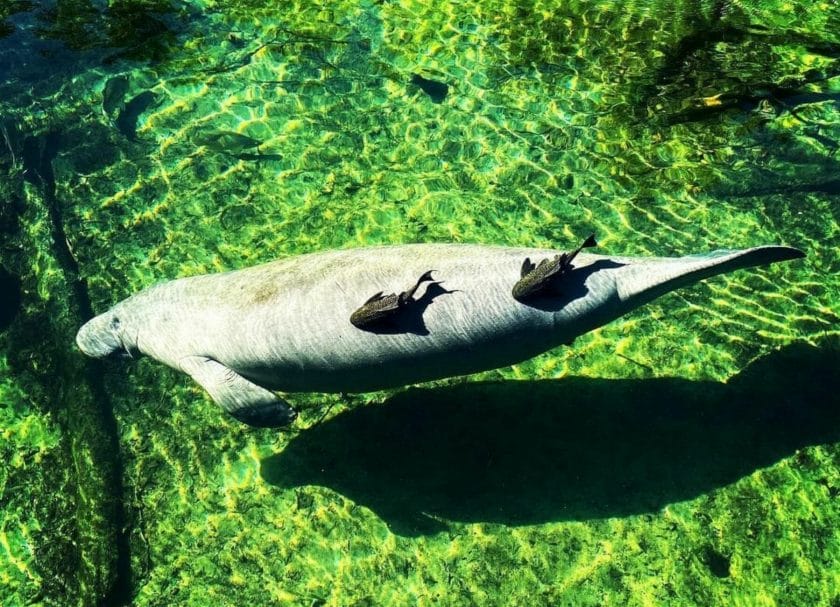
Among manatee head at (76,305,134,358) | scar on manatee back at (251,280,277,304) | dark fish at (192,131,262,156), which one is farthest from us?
dark fish at (192,131,262,156)

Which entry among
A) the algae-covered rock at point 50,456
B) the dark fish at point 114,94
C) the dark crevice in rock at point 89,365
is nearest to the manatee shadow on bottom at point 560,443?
the dark crevice in rock at point 89,365

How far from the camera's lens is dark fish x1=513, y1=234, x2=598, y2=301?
5012 millimetres

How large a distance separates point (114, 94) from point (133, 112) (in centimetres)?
52

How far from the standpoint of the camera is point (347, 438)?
6.65 m

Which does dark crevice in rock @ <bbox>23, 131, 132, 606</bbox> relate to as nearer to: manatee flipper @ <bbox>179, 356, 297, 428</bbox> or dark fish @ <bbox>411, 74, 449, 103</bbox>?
manatee flipper @ <bbox>179, 356, 297, 428</bbox>

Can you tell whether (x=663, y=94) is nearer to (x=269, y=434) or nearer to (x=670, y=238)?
(x=670, y=238)

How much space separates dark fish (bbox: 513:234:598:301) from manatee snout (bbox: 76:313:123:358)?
417cm

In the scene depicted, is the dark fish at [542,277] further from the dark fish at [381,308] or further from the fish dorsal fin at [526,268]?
the dark fish at [381,308]

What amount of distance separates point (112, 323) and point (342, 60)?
5497mm

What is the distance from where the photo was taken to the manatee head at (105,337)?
6.77 metres

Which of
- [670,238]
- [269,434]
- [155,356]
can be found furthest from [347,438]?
[670,238]

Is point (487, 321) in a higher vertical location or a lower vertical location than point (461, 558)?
higher

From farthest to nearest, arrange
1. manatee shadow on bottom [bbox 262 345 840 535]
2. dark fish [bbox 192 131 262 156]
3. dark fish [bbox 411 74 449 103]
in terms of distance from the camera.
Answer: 1. dark fish [bbox 411 74 449 103]
2. dark fish [bbox 192 131 262 156]
3. manatee shadow on bottom [bbox 262 345 840 535]

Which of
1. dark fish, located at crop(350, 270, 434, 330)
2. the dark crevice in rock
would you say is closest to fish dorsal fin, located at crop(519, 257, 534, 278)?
dark fish, located at crop(350, 270, 434, 330)
